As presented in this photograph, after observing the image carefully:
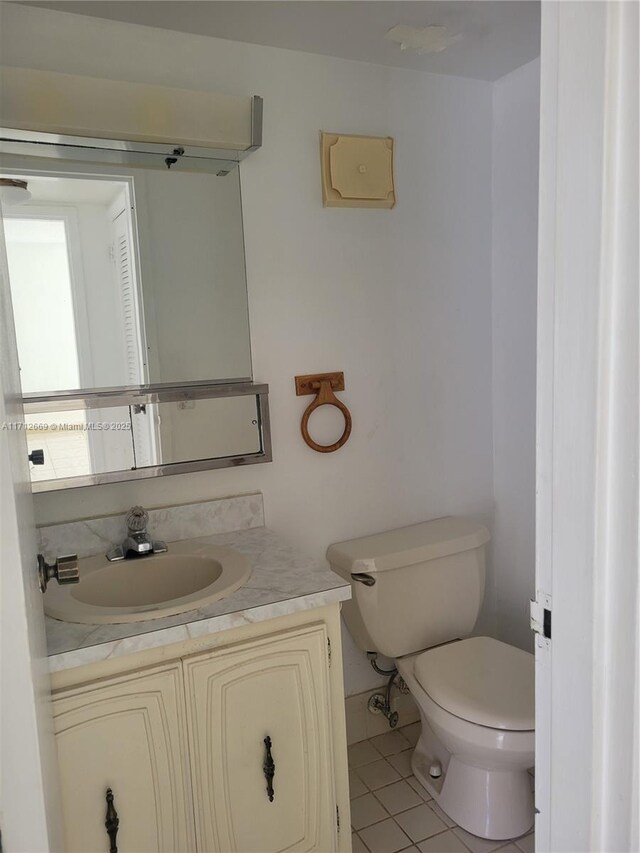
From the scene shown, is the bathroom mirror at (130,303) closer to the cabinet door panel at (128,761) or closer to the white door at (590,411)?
the cabinet door panel at (128,761)

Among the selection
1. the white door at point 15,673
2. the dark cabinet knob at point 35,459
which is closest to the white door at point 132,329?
the dark cabinet knob at point 35,459

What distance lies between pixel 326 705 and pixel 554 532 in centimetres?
89

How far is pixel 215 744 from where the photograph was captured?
135cm

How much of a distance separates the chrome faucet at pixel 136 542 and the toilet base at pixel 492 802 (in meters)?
1.01

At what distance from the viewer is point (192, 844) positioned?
135 centimetres

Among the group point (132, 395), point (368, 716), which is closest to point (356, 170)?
point (132, 395)

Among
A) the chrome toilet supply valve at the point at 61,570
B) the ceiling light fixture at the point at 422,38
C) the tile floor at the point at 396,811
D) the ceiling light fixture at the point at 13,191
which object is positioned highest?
the ceiling light fixture at the point at 422,38

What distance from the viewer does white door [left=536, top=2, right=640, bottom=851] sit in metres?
0.65

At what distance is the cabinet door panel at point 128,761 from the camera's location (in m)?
1.23

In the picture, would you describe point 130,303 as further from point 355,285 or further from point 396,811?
point 396,811

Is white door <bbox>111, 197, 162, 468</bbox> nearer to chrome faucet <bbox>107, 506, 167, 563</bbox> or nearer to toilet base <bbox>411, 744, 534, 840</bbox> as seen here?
chrome faucet <bbox>107, 506, 167, 563</bbox>

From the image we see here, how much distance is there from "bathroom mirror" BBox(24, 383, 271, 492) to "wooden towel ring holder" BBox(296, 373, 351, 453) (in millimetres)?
128

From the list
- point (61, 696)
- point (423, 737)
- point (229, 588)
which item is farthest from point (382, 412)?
point (61, 696)

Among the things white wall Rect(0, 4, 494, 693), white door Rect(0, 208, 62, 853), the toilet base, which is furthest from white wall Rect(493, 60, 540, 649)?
white door Rect(0, 208, 62, 853)
